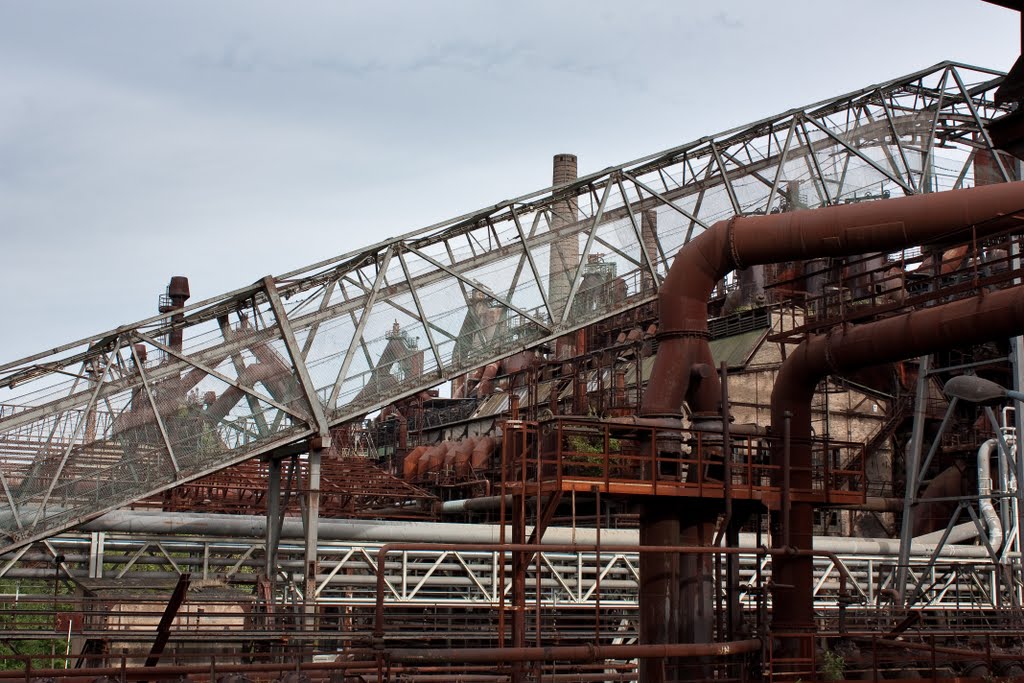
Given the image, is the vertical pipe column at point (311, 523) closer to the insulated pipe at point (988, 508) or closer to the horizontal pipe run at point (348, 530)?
the horizontal pipe run at point (348, 530)

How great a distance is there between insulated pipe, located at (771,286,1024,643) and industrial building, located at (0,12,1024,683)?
0.16 ft

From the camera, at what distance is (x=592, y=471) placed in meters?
37.6

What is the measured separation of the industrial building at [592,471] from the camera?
17281 millimetres

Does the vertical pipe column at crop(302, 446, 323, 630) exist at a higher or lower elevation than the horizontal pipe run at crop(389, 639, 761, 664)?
higher

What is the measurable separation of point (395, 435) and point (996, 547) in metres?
33.2

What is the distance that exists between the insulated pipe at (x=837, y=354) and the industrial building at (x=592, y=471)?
0.16ft

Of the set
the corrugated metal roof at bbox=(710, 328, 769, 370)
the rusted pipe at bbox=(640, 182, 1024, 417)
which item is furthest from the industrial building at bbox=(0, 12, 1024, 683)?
the corrugated metal roof at bbox=(710, 328, 769, 370)

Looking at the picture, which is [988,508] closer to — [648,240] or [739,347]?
[648,240]

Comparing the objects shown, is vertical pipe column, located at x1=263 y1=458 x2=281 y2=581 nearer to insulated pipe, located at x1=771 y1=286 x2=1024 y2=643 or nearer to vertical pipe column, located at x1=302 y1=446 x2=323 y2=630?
vertical pipe column, located at x1=302 y1=446 x2=323 y2=630

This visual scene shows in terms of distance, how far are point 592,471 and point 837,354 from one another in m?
19.0

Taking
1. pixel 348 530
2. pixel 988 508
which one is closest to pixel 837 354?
pixel 348 530

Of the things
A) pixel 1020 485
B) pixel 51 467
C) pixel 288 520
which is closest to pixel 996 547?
pixel 1020 485

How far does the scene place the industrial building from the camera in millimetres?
17281

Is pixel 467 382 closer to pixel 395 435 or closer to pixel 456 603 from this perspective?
pixel 395 435
